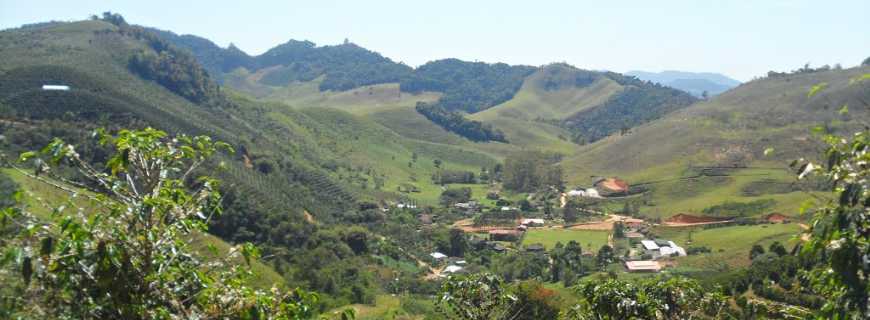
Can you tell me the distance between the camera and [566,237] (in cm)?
7512

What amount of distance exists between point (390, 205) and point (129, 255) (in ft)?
308

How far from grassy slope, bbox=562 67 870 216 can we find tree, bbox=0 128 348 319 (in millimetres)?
75533

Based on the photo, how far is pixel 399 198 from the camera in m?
107

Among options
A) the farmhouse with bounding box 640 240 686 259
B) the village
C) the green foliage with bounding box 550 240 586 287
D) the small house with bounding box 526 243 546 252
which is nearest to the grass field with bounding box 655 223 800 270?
the village

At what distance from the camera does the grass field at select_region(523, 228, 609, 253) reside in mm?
71000

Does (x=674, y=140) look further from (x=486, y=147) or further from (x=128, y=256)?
(x=128, y=256)

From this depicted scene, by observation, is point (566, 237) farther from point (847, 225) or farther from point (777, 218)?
point (847, 225)

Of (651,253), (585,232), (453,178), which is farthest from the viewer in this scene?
(453,178)

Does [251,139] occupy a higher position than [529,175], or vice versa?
[251,139]

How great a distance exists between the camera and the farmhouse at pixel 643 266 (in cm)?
5538

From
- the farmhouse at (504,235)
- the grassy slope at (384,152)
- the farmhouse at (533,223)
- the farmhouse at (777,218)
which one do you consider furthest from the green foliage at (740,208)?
the grassy slope at (384,152)

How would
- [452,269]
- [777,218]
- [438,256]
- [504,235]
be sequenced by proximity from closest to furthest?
[452,269], [777,218], [438,256], [504,235]

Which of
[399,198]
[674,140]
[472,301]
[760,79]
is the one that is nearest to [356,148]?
[399,198]

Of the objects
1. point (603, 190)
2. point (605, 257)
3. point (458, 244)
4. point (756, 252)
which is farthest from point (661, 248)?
point (603, 190)
